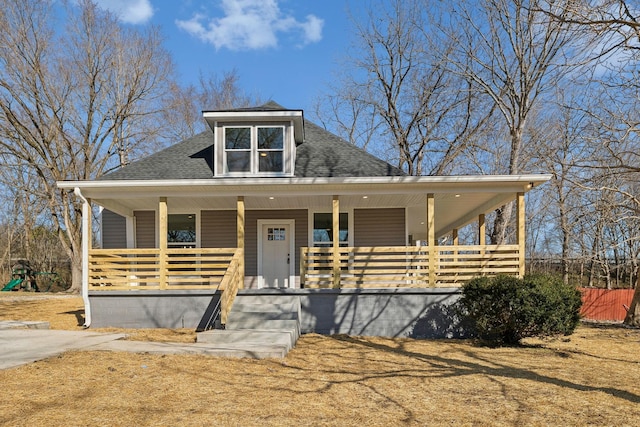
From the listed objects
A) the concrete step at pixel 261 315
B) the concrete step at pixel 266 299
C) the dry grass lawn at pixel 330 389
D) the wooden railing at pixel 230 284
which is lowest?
the dry grass lawn at pixel 330 389

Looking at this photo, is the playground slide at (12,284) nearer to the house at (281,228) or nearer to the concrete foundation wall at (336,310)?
the house at (281,228)

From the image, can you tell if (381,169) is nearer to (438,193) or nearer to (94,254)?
(438,193)

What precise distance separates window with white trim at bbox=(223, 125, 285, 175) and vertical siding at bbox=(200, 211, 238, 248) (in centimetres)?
178

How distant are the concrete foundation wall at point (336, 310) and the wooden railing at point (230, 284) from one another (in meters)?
0.31


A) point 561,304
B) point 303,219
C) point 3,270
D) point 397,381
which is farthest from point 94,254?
point 3,270

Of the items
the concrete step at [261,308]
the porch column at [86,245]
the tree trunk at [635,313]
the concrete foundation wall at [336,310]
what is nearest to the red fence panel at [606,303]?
the tree trunk at [635,313]

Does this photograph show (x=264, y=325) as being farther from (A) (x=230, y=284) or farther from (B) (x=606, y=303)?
(B) (x=606, y=303)

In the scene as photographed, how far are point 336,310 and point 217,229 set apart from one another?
180 inches

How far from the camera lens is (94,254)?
10.8 metres

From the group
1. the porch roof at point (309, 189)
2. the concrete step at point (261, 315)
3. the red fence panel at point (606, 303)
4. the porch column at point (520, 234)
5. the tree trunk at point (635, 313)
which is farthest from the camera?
the red fence panel at point (606, 303)

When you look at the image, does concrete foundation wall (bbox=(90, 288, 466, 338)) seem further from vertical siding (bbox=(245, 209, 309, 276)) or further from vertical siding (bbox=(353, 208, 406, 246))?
vertical siding (bbox=(353, 208, 406, 246))

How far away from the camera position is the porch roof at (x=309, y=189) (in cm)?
1043

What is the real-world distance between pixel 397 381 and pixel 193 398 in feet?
8.30

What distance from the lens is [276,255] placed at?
13367mm
